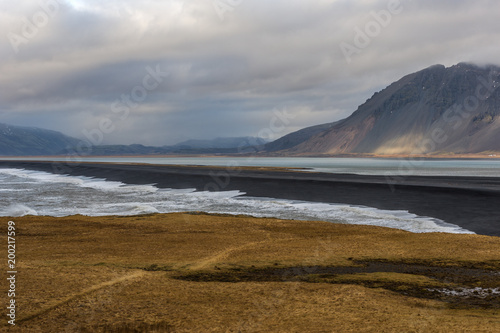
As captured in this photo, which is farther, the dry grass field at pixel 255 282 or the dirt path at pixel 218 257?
the dirt path at pixel 218 257

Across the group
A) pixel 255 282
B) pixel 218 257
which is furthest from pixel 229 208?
pixel 255 282

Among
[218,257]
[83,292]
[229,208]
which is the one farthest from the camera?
[229,208]

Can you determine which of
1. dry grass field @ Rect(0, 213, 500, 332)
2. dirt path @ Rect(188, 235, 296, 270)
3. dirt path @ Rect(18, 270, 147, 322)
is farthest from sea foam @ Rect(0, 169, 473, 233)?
dirt path @ Rect(18, 270, 147, 322)

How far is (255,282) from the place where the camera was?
1056cm

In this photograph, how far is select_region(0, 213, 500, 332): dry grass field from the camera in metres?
7.83

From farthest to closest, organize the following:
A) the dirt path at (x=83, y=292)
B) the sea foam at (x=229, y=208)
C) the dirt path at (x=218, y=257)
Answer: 1. the sea foam at (x=229, y=208)
2. the dirt path at (x=218, y=257)
3. the dirt path at (x=83, y=292)

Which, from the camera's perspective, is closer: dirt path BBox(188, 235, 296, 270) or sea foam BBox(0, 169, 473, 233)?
dirt path BBox(188, 235, 296, 270)

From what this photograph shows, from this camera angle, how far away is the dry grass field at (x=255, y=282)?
25.7ft

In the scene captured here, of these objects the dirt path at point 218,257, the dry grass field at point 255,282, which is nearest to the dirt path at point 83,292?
the dry grass field at point 255,282

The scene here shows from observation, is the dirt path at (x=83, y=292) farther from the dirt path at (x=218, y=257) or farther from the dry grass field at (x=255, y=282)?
the dirt path at (x=218, y=257)

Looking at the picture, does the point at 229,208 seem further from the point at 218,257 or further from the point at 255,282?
the point at 255,282

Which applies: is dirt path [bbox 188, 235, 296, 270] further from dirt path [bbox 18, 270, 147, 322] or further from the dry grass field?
dirt path [bbox 18, 270, 147, 322]

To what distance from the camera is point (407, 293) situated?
9828 millimetres

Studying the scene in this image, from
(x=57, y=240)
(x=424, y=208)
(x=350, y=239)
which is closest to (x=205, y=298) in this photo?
(x=350, y=239)
